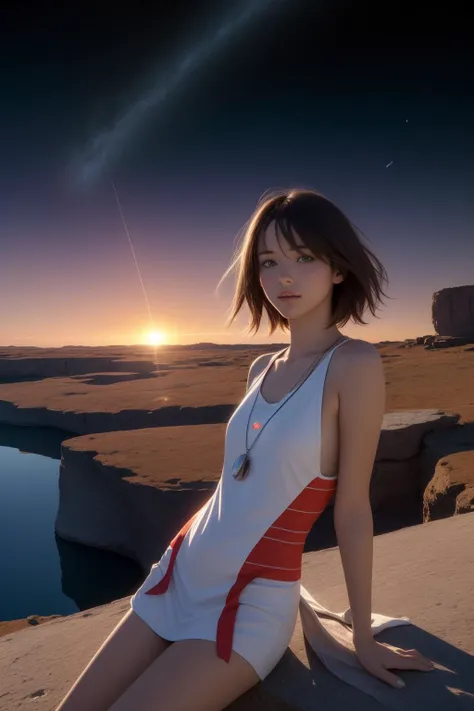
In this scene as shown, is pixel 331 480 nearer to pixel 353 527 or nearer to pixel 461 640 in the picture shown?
pixel 353 527

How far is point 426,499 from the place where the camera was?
5719 millimetres

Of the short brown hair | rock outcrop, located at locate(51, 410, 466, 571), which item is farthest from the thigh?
Answer: rock outcrop, located at locate(51, 410, 466, 571)

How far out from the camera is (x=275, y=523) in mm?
→ 1393

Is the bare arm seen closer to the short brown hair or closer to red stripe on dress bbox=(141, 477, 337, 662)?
red stripe on dress bbox=(141, 477, 337, 662)

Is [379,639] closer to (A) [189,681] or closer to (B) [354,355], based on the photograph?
(A) [189,681]

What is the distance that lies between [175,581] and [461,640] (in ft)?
3.02

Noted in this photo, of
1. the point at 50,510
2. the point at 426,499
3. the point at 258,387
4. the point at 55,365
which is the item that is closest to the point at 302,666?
the point at 258,387

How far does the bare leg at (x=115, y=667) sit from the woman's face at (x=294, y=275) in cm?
94

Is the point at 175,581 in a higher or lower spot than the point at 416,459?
higher

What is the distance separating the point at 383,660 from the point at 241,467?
2.06 ft

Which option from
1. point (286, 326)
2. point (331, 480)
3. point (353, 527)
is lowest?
point (353, 527)

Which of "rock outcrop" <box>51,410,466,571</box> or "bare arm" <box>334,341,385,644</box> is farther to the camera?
"rock outcrop" <box>51,410,466,571</box>

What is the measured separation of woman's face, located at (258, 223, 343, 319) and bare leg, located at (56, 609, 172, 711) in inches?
36.8

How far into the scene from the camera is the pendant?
1.44m
